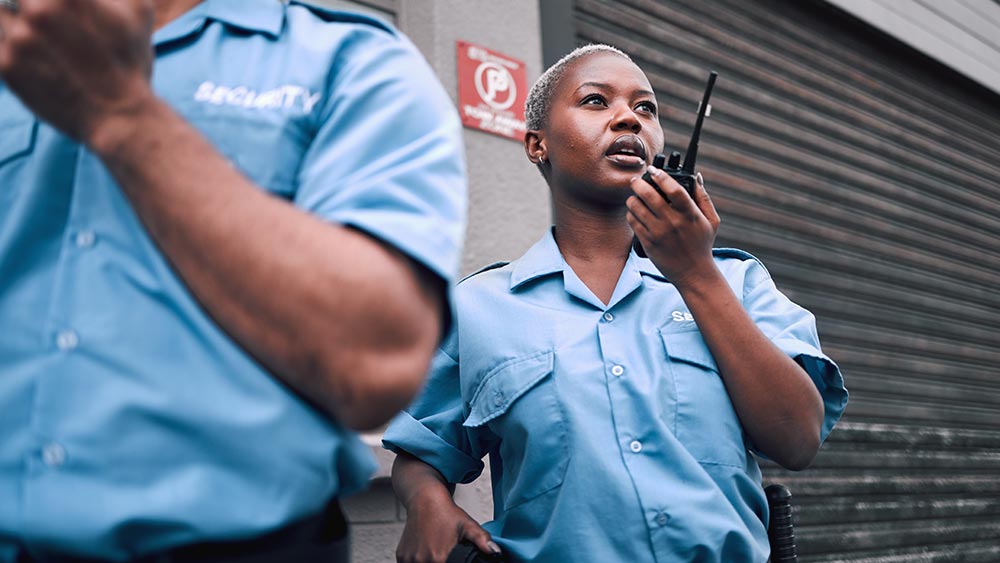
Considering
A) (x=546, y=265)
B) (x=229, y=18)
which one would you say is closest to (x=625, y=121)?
(x=546, y=265)

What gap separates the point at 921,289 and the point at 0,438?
239 inches

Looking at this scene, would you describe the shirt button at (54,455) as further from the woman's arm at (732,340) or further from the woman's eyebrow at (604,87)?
the woman's eyebrow at (604,87)

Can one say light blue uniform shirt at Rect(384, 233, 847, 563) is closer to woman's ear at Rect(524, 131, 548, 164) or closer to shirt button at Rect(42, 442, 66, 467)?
woman's ear at Rect(524, 131, 548, 164)

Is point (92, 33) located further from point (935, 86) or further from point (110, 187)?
point (935, 86)

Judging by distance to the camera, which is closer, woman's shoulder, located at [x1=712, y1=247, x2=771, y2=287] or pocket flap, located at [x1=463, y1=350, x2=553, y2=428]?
pocket flap, located at [x1=463, y1=350, x2=553, y2=428]

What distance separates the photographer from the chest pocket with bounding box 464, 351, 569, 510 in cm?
193

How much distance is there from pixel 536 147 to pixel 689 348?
77 cm

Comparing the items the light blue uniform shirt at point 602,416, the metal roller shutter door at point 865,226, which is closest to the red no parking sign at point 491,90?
the metal roller shutter door at point 865,226

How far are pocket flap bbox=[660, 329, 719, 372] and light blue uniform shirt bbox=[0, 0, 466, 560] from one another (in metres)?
0.99

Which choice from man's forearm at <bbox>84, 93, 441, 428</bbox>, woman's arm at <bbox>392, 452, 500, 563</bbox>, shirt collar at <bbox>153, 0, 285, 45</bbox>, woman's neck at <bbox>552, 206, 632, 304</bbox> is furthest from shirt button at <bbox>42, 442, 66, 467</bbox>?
woman's neck at <bbox>552, 206, 632, 304</bbox>

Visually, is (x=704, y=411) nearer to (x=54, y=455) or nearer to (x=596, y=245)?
(x=596, y=245)

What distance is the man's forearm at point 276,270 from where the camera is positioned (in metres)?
0.90

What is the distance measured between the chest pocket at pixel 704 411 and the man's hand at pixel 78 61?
1.30 m

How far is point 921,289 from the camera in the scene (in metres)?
6.16
